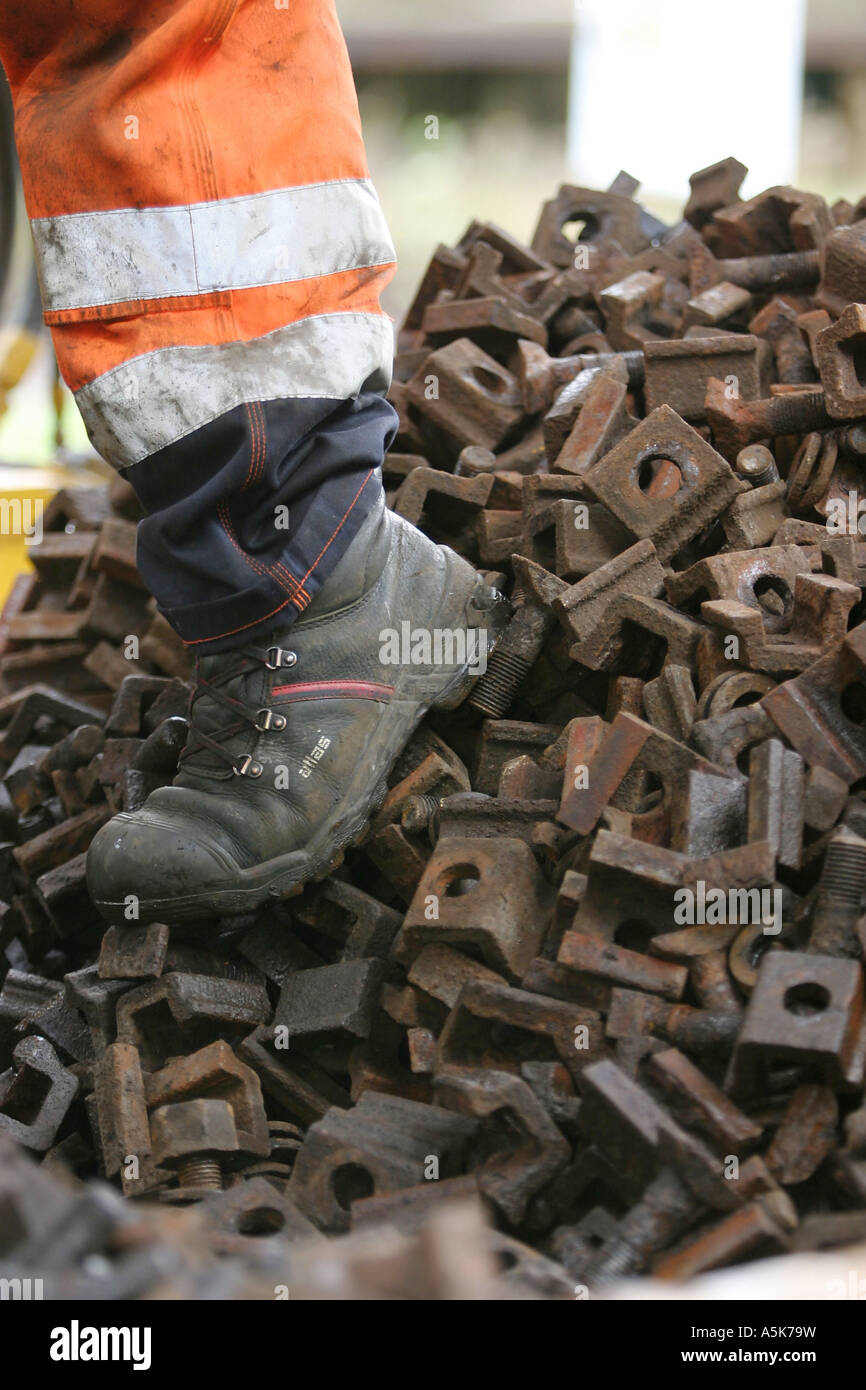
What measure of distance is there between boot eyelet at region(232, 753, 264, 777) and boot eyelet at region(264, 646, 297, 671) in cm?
15

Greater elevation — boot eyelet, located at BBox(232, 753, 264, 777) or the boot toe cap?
boot eyelet, located at BBox(232, 753, 264, 777)

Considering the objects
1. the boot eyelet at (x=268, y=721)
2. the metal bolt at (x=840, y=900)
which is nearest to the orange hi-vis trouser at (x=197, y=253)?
the boot eyelet at (x=268, y=721)

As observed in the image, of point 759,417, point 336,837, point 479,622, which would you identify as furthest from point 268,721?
point 759,417

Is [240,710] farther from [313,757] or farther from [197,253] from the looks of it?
[197,253]

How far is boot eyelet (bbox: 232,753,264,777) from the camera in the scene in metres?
2.00

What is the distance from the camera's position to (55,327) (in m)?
1.95

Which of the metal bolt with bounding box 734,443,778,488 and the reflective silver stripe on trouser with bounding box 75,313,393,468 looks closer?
the reflective silver stripe on trouser with bounding box 75,313,393,468

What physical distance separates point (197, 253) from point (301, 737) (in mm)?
762

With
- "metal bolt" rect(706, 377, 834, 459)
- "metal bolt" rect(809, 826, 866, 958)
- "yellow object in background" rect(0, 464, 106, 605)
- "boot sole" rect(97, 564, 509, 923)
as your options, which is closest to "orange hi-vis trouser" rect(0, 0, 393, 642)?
"boot sole" rect(97, 564, 509, 923)

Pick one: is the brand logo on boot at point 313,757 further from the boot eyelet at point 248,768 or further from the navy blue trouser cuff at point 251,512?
the navy blue trouser cuff at point 251,512

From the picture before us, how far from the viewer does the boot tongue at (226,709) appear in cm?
205

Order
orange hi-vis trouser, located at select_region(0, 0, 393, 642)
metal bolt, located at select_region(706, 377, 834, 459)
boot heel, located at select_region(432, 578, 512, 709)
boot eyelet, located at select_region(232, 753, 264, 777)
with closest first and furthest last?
orange hi-vis trouser, located at select_region(0, 0, 393, 642) → boot eyelet, located at select_region(232, 753, 264, 777) → boot heel, located at select_region(432, 578, 512, 709) → metal bolt, located at select_region(706, 377, 834, 459)

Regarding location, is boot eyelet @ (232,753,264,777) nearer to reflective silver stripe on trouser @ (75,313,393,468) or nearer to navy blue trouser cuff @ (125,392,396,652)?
navy blue trouser cuff @ (125,392,396,652)
